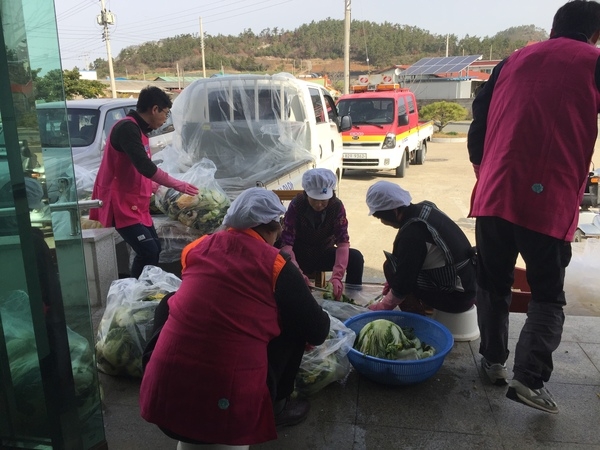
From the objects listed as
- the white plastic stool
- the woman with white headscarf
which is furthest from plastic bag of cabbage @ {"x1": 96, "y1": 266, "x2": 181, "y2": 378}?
the white plastic stool

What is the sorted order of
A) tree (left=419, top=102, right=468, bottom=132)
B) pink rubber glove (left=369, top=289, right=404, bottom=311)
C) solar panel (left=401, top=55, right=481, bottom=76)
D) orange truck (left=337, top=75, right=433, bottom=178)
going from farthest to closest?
solar panel (left=401, top=55, right=481, bottom=76) < tree (left=419, top=102, right=468, bottom=132) < orange truck (left=337, top=75, right=433, bottom=178) < pink rubber glove (left=369, top=289, right=404, bottom=311)

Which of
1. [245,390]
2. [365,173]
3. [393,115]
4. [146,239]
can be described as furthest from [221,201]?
[365,173]

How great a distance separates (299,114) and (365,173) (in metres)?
7.08

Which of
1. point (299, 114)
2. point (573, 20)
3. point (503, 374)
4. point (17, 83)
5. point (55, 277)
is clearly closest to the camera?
point (17, 83)

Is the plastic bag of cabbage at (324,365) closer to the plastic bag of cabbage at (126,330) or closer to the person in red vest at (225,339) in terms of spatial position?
the person in red vest at (225,339)

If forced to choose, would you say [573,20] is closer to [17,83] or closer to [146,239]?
[17,83]

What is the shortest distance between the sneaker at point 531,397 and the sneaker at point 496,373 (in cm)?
26

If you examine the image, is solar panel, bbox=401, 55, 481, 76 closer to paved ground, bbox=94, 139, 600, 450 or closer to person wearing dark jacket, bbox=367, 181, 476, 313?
person wearing dark jacket, bbox=367, 181, 476, 313

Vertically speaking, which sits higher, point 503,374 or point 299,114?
point 299,114

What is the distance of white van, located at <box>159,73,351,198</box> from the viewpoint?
6.26m

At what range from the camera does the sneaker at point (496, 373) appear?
2.70 metres

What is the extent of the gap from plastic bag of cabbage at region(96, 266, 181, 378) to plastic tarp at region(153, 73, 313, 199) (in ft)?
10.7

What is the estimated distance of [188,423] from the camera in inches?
73.1

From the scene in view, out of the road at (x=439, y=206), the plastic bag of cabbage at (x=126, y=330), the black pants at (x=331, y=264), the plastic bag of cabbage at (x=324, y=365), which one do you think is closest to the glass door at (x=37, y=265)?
the plastic bag of cabbage at (x=126, y=330)
